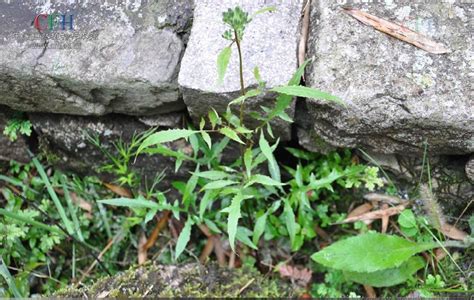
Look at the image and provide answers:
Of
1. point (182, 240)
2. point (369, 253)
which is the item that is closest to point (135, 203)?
point (182, 240)

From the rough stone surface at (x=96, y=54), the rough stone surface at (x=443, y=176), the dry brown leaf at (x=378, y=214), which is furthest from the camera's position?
the dry brown leaf at (x=378, y=214)

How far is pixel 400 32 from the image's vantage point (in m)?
2.15

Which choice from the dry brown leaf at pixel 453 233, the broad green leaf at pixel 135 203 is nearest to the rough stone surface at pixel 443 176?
the dry brown leaf at pixel 453 233

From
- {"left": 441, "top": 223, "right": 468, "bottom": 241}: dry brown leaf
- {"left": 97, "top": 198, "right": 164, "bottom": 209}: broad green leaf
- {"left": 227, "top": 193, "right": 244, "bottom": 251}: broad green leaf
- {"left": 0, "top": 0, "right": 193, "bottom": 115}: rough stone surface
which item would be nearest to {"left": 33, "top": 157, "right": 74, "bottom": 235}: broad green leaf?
{"left": 97, "top": 198, "right": 164, "bottom": 209}: broad green leaf

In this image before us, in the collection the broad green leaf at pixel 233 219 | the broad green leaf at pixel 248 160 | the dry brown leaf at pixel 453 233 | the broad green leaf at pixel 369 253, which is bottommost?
the broad green leaf at pixel 369 253

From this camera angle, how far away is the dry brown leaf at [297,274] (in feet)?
8.50

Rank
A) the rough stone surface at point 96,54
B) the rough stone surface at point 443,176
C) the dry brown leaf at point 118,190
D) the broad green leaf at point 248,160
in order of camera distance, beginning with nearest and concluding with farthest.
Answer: the broad green leaf at point 248,160 < the rough stone surface at point 96,54 < the rough stone surface at point 443,176 < the dry brown leaf at point 118,190

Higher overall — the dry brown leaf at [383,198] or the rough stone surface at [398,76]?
the rough stone surface at [398,76]

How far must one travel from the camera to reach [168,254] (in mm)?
2711

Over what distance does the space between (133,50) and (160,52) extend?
0.11 meters

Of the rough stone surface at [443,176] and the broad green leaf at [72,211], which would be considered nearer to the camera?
the rough stone surface at [443,176]
